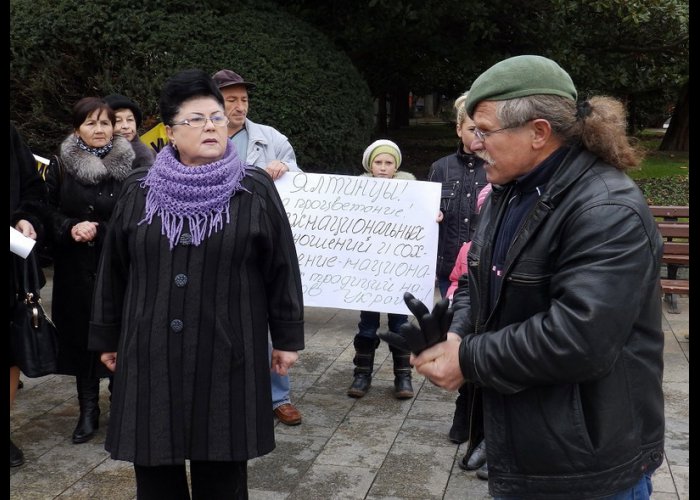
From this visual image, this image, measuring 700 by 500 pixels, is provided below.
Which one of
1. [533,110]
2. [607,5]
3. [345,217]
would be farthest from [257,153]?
[607,5]

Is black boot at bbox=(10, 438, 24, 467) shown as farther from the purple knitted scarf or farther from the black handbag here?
the purple knitted scarf

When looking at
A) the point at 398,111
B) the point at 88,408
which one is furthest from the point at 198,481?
the point at 398,111

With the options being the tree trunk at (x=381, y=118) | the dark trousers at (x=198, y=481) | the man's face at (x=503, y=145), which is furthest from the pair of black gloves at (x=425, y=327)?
the tree trunk at (x=381, y=118)

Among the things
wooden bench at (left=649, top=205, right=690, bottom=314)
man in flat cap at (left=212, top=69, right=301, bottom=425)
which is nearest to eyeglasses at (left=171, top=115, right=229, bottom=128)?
man in flat cap at (left=212, top=69, right=301, bottom=425)

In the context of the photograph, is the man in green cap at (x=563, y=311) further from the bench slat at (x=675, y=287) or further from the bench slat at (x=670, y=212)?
the bench slat at (x=670, y=212)

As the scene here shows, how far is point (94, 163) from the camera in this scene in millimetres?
4625

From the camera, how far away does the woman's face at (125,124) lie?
509 centimetres

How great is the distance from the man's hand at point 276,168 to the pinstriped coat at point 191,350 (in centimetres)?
201

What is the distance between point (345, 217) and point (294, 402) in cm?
124

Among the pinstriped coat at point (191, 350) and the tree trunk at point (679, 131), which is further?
the tree trunk at point (679, 131)

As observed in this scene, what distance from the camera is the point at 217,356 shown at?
301 cm

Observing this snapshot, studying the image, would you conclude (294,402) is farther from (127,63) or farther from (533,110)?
(127,63)

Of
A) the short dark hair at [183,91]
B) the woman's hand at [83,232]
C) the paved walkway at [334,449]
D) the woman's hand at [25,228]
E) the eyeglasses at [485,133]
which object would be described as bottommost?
the paved walkway at [334,449]

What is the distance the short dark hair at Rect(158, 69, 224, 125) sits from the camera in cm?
315
